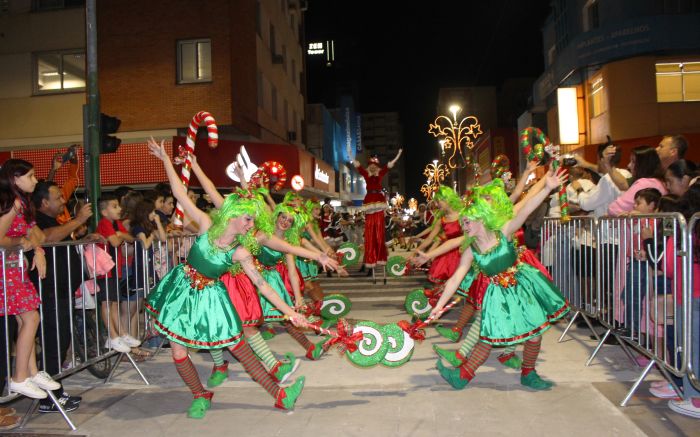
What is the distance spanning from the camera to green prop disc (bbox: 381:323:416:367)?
517 cm

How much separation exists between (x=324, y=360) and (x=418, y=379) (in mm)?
1264

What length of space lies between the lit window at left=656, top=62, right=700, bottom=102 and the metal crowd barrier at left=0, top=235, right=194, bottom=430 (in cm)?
1802

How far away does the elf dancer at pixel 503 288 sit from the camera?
5.09 metres

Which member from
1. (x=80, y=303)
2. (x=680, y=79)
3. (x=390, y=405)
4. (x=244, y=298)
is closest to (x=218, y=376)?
(x=244, y=298)

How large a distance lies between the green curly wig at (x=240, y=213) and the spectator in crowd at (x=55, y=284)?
151cm

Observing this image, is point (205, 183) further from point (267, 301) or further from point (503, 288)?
point (503, 288)

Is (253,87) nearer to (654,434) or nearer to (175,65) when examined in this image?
(175,65)

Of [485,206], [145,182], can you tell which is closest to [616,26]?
[145,182]

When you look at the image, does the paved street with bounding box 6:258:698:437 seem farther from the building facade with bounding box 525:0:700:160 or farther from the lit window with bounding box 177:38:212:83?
the building facade with bounding box 525:0:700:160

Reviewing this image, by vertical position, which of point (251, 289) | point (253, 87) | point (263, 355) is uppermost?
point (253, 87)

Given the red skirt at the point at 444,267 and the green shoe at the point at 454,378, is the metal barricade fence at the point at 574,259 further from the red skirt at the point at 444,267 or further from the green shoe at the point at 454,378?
the green shoe at the point at 454,378

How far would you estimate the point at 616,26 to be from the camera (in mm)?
19547

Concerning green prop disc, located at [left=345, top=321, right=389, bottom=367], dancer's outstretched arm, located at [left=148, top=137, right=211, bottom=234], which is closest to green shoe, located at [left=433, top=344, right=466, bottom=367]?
green prop disc, located at [left=345, top=321, right=389, bottom=367]

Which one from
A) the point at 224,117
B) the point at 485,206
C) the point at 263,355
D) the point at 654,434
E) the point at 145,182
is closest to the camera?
the point at 654,434
